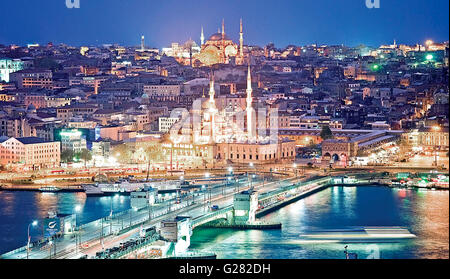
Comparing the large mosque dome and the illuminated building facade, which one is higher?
the large mosque dome

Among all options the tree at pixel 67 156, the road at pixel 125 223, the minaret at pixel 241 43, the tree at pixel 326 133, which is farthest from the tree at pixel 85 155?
the minaret at pixel 241 43

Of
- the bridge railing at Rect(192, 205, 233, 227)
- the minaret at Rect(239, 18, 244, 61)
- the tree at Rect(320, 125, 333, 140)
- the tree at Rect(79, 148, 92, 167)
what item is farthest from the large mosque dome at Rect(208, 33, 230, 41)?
the bridge railing at Rect(192, 205, 233, 227)

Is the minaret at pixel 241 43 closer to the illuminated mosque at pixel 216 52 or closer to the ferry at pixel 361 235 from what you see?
the illuminated mosque at pixel 216 52

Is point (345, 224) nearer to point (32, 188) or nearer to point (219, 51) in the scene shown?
point (32, 188)

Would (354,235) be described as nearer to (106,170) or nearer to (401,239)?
(401,239)

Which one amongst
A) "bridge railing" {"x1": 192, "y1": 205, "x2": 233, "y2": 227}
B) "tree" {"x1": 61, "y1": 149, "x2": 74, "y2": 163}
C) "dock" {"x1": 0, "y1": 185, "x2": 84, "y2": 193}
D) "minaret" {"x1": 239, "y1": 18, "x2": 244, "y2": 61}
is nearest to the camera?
"bridge railing" {"x1": 192, "y1": 205, "x2": 233, "y2": 227}

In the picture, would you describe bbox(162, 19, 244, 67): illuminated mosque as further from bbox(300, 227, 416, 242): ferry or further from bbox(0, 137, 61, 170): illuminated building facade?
bbox(300, 227, 416, 242): ferry

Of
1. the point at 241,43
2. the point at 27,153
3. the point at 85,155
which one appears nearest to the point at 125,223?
the point at 27,153
